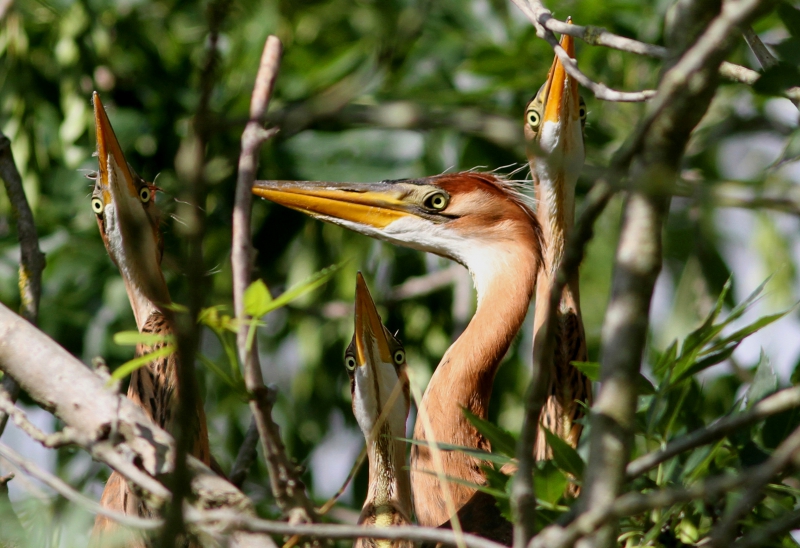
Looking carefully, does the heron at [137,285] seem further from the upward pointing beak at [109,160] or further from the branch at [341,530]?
the branch at [341,530]

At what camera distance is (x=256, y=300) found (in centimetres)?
111

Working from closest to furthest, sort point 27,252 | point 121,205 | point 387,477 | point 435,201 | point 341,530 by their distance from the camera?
point 341,530 < point 27,252 < point 121,205 < point 387,477 < point 435,201

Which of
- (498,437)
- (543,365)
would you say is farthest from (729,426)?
(498,437)

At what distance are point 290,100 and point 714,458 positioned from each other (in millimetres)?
2009

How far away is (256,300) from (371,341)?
128 centimetres

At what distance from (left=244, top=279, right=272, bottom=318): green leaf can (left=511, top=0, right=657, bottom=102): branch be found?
2.23 ft

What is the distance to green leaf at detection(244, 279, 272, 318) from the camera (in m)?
1.11

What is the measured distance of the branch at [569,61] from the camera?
1.47 meters

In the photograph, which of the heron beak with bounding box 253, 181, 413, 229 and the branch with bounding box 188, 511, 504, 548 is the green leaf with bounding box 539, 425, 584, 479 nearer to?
the branch with bounding box 188, 511, 504, 548

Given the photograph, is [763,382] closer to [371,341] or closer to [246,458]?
[371,341]

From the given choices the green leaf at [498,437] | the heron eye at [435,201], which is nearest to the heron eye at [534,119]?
the heron eye at [435,201]

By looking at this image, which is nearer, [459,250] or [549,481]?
[549,481]

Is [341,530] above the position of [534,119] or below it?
below

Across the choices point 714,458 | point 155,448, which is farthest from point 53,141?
point 714,458
